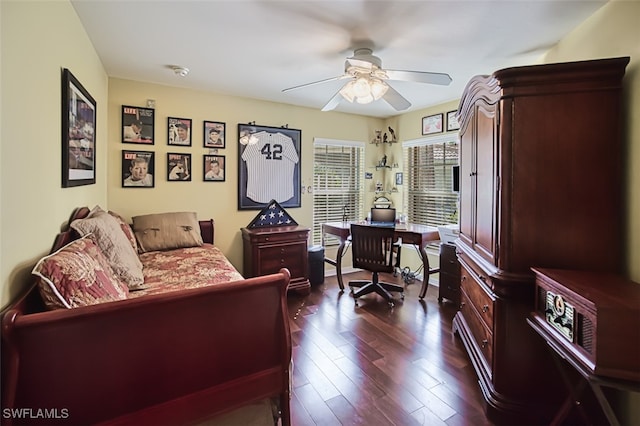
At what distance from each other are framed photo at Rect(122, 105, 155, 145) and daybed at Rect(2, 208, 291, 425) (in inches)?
79.1

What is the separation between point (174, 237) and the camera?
3.23 meters

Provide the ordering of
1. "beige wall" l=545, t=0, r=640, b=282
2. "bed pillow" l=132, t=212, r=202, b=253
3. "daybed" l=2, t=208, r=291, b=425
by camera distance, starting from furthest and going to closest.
Result: "bed pillow" l=132, t=212, r=202, b=253, "beige wall" l=545, t=0, r=640, b=282, "daybed" l=2, t=208, r=291, b=425

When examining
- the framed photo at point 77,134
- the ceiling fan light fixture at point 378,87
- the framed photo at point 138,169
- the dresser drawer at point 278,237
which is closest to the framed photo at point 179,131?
the framed photo at point 138,169

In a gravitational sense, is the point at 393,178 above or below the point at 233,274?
above

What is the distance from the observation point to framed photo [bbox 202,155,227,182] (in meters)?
3.73

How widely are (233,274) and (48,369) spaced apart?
1408 millimetres

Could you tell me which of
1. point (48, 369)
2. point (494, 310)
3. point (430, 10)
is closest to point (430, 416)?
point (494, 310)

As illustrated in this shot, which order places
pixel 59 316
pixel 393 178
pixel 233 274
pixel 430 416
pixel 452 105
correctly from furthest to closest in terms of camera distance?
pixel 393 178, pixel 452 105, pixel 233 274, pixel 430 416, pixel 59 316

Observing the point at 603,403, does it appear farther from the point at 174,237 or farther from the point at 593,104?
the point at 174,237

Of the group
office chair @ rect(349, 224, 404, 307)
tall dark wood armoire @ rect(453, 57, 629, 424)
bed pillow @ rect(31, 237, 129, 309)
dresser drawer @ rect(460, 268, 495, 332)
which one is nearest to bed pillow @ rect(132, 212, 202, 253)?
bed pillow @ rect(31, 237, 129, 309)

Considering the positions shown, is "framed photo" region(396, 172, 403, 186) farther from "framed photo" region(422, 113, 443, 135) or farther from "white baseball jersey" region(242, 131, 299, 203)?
"white baseball jersey" region(242, 131, 299, 203)

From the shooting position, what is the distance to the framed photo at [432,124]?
4.20m

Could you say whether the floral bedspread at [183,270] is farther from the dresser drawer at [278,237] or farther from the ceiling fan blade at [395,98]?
the ceiling fan blade at [395,98]

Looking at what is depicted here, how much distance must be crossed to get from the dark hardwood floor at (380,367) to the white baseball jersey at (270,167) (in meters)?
1.52
